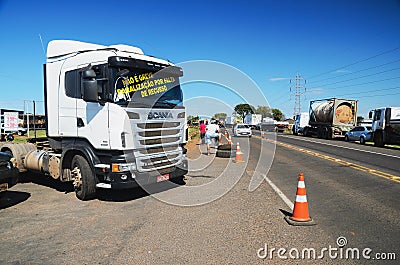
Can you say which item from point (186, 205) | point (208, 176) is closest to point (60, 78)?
point (186, 205)

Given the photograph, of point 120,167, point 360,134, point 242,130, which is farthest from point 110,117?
point 242,130

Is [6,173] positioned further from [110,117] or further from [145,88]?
[145,88]

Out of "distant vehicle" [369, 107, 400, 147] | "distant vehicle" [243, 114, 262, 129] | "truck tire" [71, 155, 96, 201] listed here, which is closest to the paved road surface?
"truck tire" [71, 155, 96, 201]

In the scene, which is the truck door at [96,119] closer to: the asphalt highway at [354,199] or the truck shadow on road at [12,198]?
the truck shadow on road at [12,198]

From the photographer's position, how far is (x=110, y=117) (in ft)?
22.3

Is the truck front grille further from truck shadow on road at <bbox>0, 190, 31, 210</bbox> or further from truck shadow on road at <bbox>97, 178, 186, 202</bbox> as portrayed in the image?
truck shadow on road at <bbox>0, 190, 31, 210</bbox>

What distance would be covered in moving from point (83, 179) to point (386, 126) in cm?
2237

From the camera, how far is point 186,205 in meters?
6.97

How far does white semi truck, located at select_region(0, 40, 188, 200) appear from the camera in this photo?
6809 millimetres

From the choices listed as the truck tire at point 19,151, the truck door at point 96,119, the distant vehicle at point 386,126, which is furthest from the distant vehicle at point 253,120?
the truck door at point 96,119

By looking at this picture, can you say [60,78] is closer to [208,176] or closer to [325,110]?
[208,176]

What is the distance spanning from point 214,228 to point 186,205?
1.63 metres

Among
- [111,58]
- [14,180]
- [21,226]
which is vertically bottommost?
[21,226]

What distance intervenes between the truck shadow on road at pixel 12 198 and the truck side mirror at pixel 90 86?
10.4 feet
